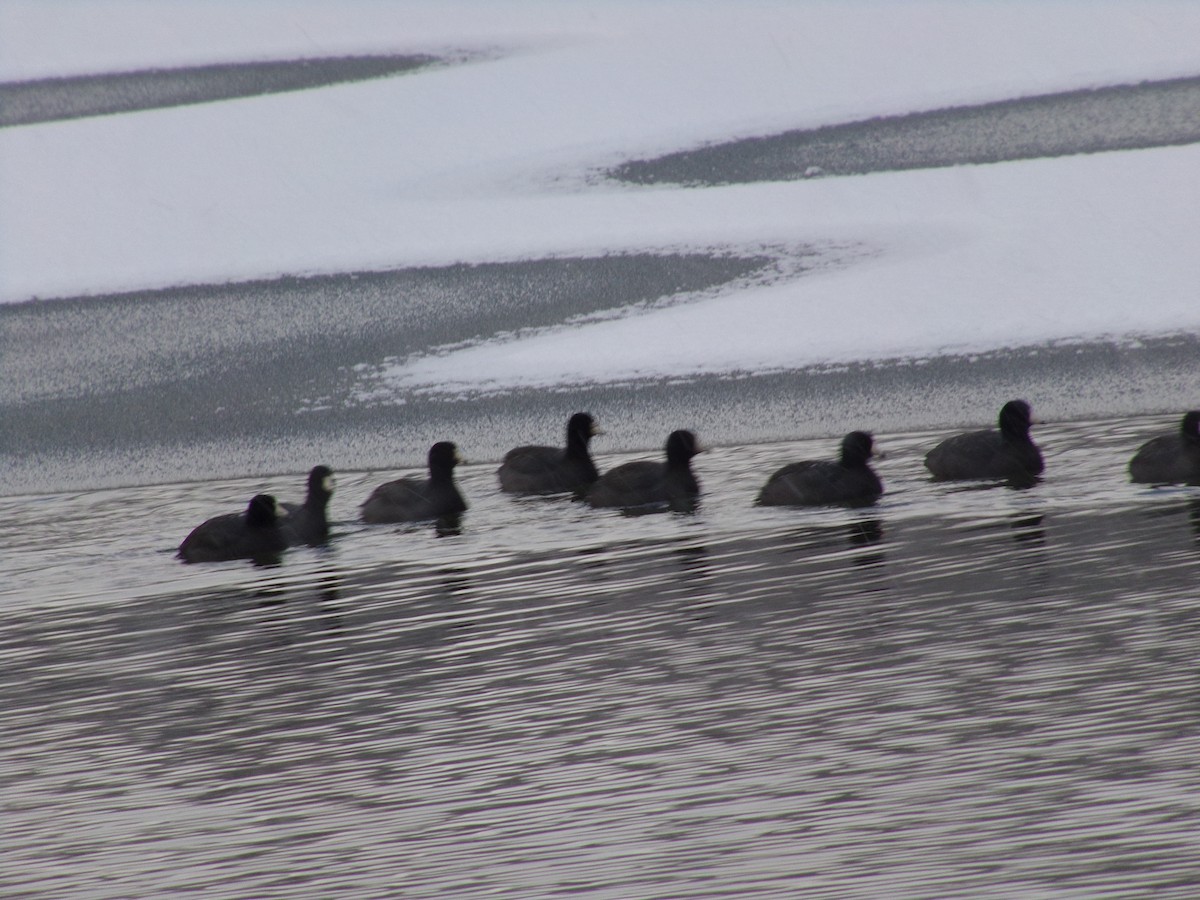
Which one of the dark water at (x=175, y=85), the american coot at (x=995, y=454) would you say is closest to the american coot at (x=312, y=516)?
the american coot at (x=995, y=454)

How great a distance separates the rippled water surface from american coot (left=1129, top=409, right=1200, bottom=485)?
112mm

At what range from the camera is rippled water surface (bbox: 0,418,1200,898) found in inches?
183

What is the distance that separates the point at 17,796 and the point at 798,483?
4.31 meters

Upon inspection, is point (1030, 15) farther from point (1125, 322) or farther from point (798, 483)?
point (798, 483)

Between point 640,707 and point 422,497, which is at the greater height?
point 422,497

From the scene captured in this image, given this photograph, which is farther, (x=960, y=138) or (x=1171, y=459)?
(x=960, y=138)

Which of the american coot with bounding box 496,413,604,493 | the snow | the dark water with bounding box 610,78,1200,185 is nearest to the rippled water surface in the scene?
the american coot with bounding box 496,413,604,493

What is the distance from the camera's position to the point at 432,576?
8.20m

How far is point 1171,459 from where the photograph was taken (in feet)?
28.0

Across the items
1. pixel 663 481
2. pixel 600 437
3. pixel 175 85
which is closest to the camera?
pixel 663 481

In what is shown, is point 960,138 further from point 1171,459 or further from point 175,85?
point 175,85

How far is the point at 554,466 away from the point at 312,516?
1.38 m

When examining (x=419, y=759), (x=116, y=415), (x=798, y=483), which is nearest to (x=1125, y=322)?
(x=798, y=483)

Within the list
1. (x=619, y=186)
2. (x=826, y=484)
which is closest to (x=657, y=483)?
(x=826, y=484)
